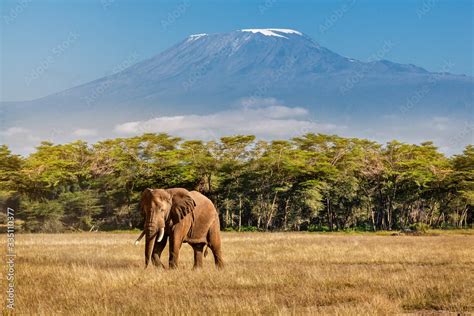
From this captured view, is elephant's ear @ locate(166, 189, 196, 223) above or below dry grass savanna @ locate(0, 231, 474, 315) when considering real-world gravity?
above

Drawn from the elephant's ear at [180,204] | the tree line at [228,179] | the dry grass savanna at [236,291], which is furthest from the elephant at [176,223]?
the tree line at [228,179]

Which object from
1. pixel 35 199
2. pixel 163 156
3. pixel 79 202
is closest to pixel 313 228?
pixel 163 156

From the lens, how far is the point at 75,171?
6738 cm

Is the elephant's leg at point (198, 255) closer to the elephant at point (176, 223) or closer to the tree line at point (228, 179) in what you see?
the elephant at point (176, 223)

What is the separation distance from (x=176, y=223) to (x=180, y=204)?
0.53m

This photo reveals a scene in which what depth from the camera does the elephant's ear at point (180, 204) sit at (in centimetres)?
1559

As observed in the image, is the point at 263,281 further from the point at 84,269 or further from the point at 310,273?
the point at 84,269

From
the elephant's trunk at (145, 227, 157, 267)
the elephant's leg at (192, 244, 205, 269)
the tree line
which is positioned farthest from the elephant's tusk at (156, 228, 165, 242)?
the tree line

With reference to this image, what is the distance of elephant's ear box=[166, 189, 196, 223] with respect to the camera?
1559cm

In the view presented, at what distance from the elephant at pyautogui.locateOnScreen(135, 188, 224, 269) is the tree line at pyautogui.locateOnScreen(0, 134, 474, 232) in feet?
141

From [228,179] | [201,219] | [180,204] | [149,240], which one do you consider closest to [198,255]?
[201,219]

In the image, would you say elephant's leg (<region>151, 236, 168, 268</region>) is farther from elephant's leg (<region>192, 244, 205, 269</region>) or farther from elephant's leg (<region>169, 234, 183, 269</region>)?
elephant's leg (<region>192, 244, 205, 269</region>)

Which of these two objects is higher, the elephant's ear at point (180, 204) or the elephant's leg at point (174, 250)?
the elephant's ear at point (180, 204)

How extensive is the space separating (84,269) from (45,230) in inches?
1808
